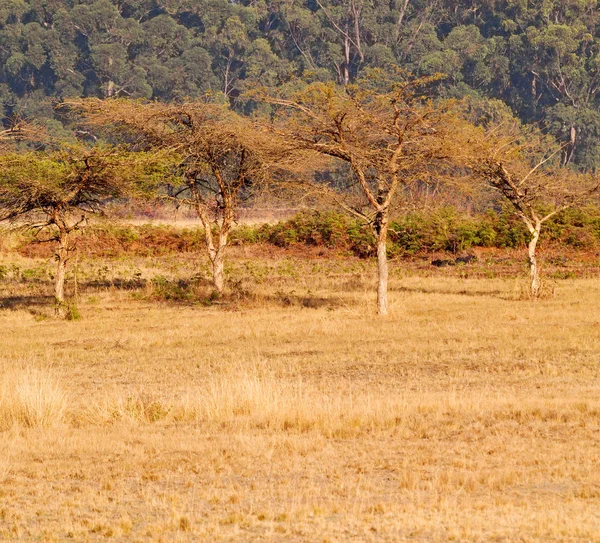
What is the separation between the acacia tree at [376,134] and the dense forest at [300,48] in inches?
2935

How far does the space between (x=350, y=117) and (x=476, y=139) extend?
4.46 meters

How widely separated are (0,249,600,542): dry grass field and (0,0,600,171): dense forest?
80693 mm

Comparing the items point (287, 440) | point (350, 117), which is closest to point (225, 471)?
point (287, 440)

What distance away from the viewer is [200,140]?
102 ft

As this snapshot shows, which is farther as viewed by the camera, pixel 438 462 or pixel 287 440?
pixel 287 440

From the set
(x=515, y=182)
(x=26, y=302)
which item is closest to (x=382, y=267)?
(x=515, y=182)

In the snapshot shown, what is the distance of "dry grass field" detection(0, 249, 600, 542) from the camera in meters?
9.20

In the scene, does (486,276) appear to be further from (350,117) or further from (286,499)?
(286,499)

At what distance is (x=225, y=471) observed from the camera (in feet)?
36.2

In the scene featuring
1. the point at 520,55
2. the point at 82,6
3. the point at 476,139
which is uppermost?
the point at 82,6

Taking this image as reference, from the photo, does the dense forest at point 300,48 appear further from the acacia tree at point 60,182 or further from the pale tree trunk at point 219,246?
the acacia tree at point 60,182

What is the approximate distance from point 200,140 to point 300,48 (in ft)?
300

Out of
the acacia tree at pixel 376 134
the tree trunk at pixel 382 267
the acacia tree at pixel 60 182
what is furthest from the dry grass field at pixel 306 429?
the acacia tree at pixel 60 182

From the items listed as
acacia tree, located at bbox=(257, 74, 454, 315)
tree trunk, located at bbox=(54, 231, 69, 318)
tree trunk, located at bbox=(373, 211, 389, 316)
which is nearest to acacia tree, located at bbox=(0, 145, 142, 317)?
tree trunk, located at bbox=(54, 231, 69, 318)
